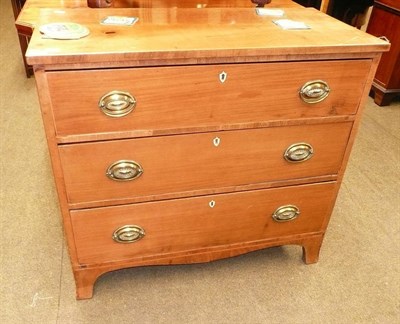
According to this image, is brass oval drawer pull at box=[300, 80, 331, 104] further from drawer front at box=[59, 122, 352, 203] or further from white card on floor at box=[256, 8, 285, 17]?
white card on floor at box=[256, 8, 285, 17]

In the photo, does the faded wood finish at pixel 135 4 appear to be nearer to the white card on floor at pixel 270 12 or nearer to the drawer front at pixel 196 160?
the white card on floor at pixel 270 12

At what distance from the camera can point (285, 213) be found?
1.22m

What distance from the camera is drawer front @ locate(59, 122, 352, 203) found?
0.97m

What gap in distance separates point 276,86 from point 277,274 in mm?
694

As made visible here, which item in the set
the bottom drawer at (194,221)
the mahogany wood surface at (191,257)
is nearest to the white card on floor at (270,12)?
the bottom drawer at (194,221)

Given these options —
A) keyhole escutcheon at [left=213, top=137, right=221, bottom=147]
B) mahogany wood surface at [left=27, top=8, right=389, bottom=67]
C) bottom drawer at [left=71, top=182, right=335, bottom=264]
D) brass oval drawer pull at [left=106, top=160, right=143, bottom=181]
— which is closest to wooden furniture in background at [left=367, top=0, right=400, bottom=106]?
mahogany wood surface at [left=27, top=8, right=389, bottom=67]

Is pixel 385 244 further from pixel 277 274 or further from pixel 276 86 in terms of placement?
pixel 276 86

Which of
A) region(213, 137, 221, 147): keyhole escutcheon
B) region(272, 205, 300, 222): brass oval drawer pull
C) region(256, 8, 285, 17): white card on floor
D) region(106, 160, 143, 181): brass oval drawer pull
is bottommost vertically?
region(272, 205, 300, 222): brass oval drawer pull

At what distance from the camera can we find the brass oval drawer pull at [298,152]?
3.61 ft

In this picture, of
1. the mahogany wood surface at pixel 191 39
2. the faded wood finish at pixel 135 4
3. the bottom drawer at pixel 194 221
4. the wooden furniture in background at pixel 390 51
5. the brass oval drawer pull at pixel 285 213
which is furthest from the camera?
the wooden furniture in background at pixel 390 51

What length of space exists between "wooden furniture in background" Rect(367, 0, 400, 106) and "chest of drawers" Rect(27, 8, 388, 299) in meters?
1.38

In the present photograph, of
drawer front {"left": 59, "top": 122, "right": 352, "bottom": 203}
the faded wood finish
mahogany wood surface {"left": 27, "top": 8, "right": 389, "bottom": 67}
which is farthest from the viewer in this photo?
the faded wood finish

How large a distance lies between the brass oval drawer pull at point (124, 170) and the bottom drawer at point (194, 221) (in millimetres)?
104

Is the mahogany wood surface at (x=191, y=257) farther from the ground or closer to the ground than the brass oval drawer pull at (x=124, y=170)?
closer to the ground
